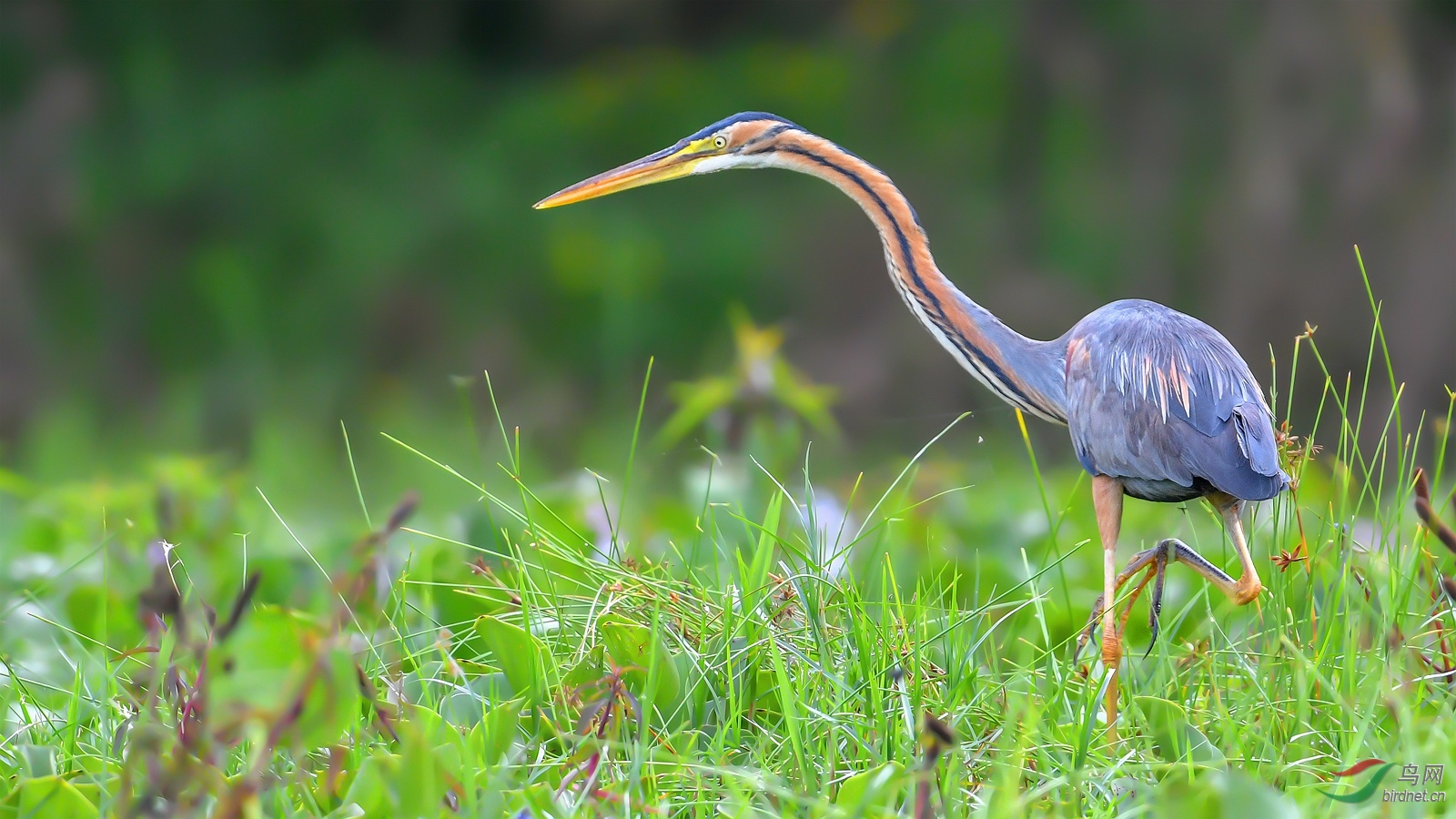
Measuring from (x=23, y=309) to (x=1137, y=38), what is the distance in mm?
5016

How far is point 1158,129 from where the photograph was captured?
18.4ft

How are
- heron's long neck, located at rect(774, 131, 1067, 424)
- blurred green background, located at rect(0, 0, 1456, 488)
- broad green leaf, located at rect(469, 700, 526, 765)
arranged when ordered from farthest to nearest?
blurred green background, located at rect(0, 0, 1456, 488)
heron's long neck, located at rect(774, 131, 1067, 424)
broad green leaf, located at rect(469, 700, 526, 765)

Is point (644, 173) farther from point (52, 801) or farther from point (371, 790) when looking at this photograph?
point (52, 801)

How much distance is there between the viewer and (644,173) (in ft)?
5.48

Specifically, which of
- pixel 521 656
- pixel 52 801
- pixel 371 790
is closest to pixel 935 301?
pixel 521 656

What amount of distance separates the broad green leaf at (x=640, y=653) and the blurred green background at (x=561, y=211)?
141 inches

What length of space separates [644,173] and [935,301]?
0.41 m

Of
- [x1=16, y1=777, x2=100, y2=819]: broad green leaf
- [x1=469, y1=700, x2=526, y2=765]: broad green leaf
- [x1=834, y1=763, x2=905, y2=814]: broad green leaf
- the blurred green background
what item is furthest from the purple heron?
the blurred green background

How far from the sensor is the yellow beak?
164 cm

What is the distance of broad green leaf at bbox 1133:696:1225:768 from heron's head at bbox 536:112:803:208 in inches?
31.6

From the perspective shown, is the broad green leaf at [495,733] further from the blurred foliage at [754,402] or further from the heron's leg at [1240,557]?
the blurred foliage at [754,402]

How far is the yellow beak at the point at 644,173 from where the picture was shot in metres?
1.64

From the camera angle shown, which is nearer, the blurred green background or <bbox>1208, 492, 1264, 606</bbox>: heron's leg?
<bbox>1208, 492, 1264, 606</bbox>: heron's leg

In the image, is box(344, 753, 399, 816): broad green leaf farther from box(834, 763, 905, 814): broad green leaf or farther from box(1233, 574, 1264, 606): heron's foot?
box(1233, 574, 1264, 606): heron's foot
